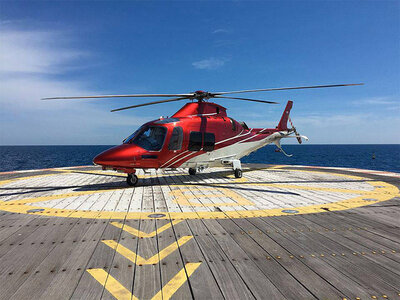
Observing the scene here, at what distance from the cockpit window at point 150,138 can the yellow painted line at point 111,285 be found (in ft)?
24.3

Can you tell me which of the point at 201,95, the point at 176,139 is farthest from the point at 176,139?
the point at 201,95

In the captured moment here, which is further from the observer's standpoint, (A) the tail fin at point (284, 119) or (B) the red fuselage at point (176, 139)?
(A) the tail fin at point (284, 119)

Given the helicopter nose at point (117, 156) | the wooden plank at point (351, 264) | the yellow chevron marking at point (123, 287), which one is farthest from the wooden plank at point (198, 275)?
the helicopter nose at point (117, 156)

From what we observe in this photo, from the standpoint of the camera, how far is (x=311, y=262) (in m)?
3.73

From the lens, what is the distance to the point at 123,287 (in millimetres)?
3043

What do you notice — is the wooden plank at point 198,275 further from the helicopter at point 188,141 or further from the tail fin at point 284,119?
the tail fin at point 284,119

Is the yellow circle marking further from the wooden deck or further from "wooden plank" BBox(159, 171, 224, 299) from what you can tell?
"wooden plank" BBox(159, 171, 224, 299)

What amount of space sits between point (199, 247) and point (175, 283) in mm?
1148

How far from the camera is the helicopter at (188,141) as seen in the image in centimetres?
1016

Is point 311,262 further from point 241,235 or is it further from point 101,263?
point 101,263

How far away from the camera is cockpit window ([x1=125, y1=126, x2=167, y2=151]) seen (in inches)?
415

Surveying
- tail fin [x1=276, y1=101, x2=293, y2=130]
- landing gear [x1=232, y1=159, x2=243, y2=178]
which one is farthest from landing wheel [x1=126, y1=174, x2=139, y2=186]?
tail fin [x1=276, y1=101, x2=293, y2=130]

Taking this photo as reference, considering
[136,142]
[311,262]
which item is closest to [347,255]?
[311,262]

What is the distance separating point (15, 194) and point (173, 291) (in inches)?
336
